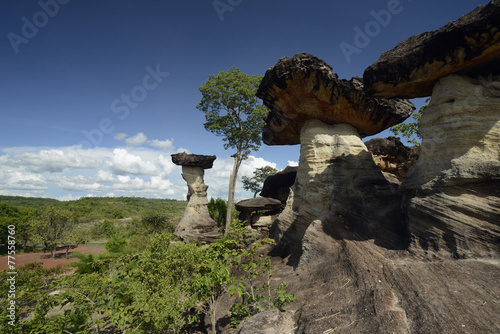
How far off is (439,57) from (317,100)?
3.28 metres

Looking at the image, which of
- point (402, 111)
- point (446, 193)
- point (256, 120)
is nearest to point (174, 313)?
point (446, 193)

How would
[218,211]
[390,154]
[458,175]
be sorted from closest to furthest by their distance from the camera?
[458,175] → [390,154] → [218,211]

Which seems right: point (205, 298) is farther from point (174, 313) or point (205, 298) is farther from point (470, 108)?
point (470, 108)

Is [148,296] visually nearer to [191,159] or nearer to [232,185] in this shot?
[232,185]

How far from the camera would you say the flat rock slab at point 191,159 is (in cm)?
1997

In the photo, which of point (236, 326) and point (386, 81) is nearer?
point (236, 326)

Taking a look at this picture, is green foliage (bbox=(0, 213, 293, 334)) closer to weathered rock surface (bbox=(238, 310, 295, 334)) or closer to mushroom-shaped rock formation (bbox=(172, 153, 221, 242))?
weathered rock surface (bbox=(238, 310, 295, 334))

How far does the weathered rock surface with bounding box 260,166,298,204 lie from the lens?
18156mm

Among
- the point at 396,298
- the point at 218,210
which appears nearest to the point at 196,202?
the point at 218,210

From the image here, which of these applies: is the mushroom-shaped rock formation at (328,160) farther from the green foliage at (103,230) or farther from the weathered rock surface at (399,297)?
the green foliage at (103,230)

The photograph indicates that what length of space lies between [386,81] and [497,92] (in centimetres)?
206

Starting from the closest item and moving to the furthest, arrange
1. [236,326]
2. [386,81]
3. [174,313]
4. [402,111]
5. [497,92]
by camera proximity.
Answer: [174,313]
[236,326]
[497,92]
[386,81]
[402,111]

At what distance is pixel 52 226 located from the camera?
63.5 ft

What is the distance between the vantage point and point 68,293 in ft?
11.9
